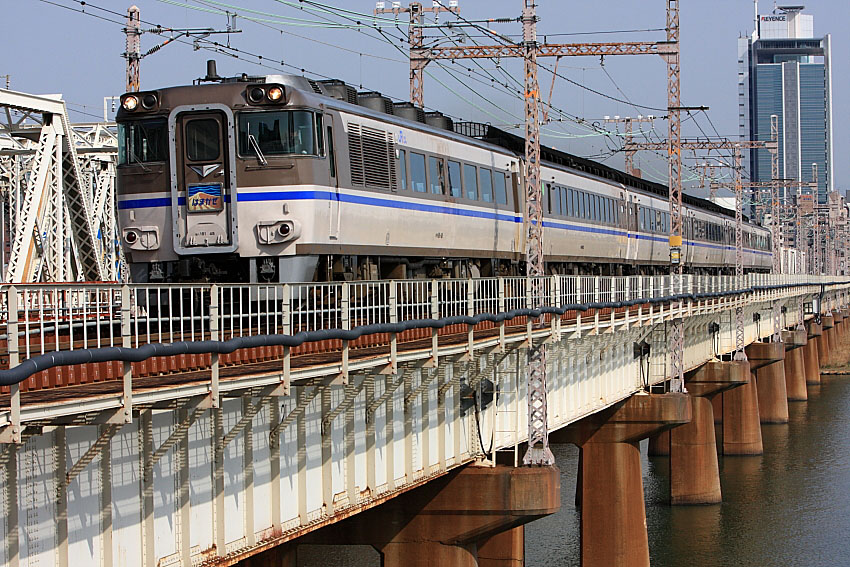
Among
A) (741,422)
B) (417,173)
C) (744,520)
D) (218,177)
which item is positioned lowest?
(744,520)

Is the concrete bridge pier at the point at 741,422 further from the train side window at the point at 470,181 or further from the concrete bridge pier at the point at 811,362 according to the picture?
the concrete bridge pier at the point at 811,362

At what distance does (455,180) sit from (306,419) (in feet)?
44.0

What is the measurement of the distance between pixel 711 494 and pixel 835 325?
85.6m

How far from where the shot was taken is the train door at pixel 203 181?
20469mm

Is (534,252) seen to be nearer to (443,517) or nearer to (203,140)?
(443,517)

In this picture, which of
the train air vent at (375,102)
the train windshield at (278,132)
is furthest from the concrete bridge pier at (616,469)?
the train windshield at (278,132)

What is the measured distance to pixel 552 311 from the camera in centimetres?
2323

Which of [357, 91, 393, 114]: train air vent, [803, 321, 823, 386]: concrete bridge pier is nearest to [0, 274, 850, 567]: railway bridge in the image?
[357, 91, 393, 114]: train air vent

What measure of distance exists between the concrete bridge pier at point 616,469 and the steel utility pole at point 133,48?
14578mm

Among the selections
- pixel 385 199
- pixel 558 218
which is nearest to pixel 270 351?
pixel 385 199

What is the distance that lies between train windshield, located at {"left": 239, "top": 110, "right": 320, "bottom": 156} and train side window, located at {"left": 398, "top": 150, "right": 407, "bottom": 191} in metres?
4.08

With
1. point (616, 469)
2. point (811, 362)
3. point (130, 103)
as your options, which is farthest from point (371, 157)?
point (811, 362)

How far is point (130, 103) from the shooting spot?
21266 millimetres

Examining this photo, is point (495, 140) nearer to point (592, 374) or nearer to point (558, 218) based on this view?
point (558, 218)
